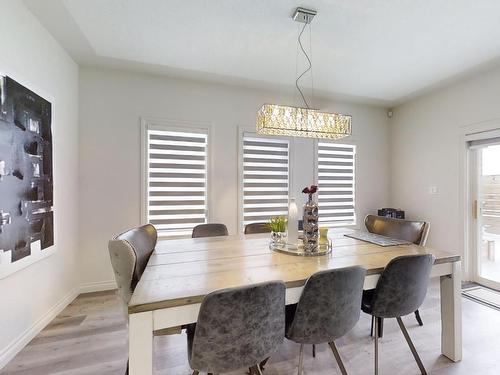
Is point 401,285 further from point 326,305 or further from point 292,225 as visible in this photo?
point 292,225

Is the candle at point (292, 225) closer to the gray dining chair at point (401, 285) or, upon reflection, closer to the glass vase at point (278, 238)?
the glass vase at point (278, 238)

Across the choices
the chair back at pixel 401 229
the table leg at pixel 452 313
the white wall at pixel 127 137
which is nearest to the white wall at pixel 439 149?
the chair back at pixel 401 229

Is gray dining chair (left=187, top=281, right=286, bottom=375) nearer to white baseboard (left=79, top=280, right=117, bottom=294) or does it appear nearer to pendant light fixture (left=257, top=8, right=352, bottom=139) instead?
pendant light fixture (left=257, top=8, right=352, bottom=139)

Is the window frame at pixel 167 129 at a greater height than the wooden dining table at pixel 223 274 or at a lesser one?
greater

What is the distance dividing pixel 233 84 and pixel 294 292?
9.84 feet

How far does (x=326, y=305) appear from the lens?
1325 millimetres

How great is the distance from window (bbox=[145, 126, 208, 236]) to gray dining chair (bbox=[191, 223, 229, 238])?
78 cm

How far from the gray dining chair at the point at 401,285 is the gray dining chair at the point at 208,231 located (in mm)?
1585

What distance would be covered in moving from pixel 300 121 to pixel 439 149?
2758mm

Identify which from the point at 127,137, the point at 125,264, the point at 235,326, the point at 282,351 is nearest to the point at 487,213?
the point at 282,351

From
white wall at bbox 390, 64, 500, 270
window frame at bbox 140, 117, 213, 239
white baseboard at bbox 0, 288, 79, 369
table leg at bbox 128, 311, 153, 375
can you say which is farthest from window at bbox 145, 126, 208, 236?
white wall at bbox 390, 64, 500, 270

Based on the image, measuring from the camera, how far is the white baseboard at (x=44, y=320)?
73.6 inches

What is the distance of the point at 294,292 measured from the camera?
1.38 meters

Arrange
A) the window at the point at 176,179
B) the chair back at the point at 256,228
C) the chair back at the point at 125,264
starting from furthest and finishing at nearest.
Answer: the window at the point at 176,179 < the chair back at the point at 256,228 < the chair back at the point at 125,264
